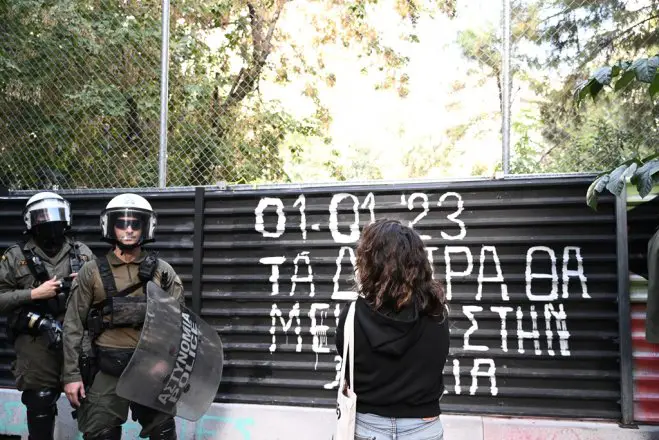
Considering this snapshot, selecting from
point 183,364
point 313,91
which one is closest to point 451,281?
point 313,91

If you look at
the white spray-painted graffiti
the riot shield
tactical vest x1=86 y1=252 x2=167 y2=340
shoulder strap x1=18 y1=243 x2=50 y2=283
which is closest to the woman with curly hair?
the riot shield

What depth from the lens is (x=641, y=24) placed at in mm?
6066

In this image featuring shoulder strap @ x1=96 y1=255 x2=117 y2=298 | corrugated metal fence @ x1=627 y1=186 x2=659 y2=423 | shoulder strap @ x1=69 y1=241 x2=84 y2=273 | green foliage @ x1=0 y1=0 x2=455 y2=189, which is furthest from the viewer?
green foliage @ x1=0 y1=0 x2=455 y2=189

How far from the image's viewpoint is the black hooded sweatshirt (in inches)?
129

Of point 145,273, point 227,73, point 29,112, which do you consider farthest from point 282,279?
point 29,112

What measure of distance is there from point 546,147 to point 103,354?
152 inches

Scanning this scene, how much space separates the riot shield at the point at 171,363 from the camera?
4945mm

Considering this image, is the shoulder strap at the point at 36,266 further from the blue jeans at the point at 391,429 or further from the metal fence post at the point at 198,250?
the blue jeans at the point at 391,429

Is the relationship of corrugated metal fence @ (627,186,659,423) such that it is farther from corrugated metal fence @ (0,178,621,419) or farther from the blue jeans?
the blue jeans

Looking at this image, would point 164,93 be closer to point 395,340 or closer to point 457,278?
point 457,278

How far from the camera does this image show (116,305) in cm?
523

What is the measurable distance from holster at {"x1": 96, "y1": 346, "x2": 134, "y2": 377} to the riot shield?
32 centimetres

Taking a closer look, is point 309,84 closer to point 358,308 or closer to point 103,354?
point 103,354

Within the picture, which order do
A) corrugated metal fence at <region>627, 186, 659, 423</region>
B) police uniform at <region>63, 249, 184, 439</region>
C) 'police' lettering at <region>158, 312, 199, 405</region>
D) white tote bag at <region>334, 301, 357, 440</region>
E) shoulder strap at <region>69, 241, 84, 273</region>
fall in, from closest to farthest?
white tote bag at <region>334, 301, 357, 440</region>, 'police' lettering at <region>158, 312, 199, 405</region>, police uniform at <region>63, 249, 184, 439</region>, corrugated metal fence at <region>627, 186, 659, 423</region>, shoulder strap at <region>69, 241, 84, 273</region>
